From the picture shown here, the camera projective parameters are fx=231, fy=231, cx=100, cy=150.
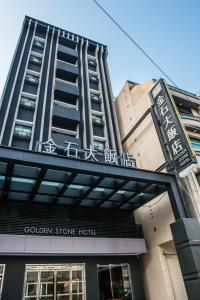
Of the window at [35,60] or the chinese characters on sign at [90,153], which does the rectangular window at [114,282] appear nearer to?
the chinese characters on sign at [90,153]

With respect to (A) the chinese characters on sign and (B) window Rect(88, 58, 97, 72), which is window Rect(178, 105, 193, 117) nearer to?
(A) the chinese characters on sign

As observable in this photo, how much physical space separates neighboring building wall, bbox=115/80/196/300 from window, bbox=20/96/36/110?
324 inches

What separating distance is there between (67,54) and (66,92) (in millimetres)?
6256

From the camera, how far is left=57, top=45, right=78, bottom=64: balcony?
966 inches

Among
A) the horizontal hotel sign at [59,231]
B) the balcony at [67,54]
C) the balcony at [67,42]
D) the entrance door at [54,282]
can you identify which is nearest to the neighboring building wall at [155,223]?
the horizontal hotel sign at [59,231]

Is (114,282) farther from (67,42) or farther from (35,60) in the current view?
(67,42)

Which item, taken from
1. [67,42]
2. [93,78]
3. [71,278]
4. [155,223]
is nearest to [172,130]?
[155,223]

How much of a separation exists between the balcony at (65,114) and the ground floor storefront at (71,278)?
35.0 feet

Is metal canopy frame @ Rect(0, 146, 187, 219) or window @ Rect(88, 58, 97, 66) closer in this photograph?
metal canopy frame @ Rect(0, 146, 187, 219)

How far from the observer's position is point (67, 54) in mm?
24578

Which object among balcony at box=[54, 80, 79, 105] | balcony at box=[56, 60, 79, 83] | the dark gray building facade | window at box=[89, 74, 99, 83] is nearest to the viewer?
the dark gray building facade

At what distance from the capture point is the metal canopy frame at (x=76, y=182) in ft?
31.3

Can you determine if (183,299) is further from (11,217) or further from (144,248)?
(11,217)

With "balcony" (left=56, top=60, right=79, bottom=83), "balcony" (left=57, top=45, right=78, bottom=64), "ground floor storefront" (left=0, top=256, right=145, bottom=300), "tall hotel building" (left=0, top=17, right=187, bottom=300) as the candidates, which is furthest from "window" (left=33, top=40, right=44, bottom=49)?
"ground floor storefront" (left=0, top=256, right=145, bottom=300)
